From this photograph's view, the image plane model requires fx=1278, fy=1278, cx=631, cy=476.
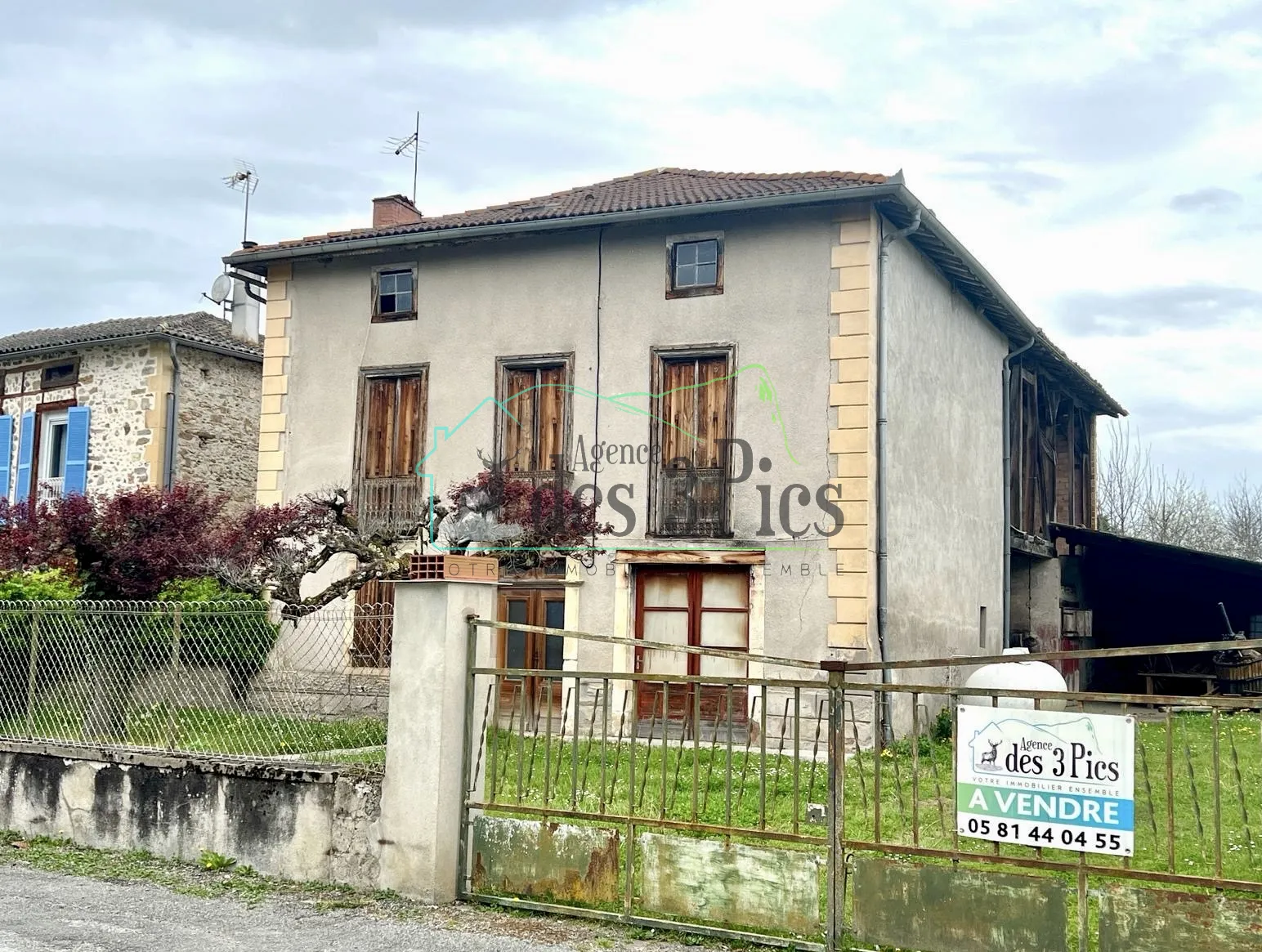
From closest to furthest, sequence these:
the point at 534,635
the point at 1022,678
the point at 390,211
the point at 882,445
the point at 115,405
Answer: the point at 1022,678, the point at 882,445, the point at 534,635, the point at 390,211, the point at 115,405

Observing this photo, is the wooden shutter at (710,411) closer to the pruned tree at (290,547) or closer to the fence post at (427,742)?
the pruned tree at (290,547)

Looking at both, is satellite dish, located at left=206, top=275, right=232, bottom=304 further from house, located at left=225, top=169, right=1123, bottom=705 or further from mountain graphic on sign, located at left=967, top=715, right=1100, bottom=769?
mountain graphic on sign, located at left=967, top=715, right=1100, bottom=769

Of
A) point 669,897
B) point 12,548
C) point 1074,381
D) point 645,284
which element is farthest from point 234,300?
point 669,897

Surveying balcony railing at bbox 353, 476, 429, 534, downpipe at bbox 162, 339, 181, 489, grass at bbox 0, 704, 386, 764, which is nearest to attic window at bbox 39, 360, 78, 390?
downpipe at bbox 162, 339, 181, 489

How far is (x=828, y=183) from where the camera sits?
45.0 ft

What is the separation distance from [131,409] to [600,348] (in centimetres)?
904

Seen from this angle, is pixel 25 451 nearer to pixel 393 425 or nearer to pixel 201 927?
pixel 393 425

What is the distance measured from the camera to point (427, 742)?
23.4 ft

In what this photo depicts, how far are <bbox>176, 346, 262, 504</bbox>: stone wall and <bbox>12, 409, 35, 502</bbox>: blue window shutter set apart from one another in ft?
9.68

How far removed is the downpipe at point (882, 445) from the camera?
45.0ft

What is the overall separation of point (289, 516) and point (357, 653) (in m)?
6.95

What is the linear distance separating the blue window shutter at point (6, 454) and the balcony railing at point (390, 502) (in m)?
8.33

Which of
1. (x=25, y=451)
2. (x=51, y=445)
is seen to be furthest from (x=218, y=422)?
(x=25, y=451)

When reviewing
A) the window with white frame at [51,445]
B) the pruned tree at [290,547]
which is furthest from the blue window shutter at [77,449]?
the pruned tree at [290,547]
